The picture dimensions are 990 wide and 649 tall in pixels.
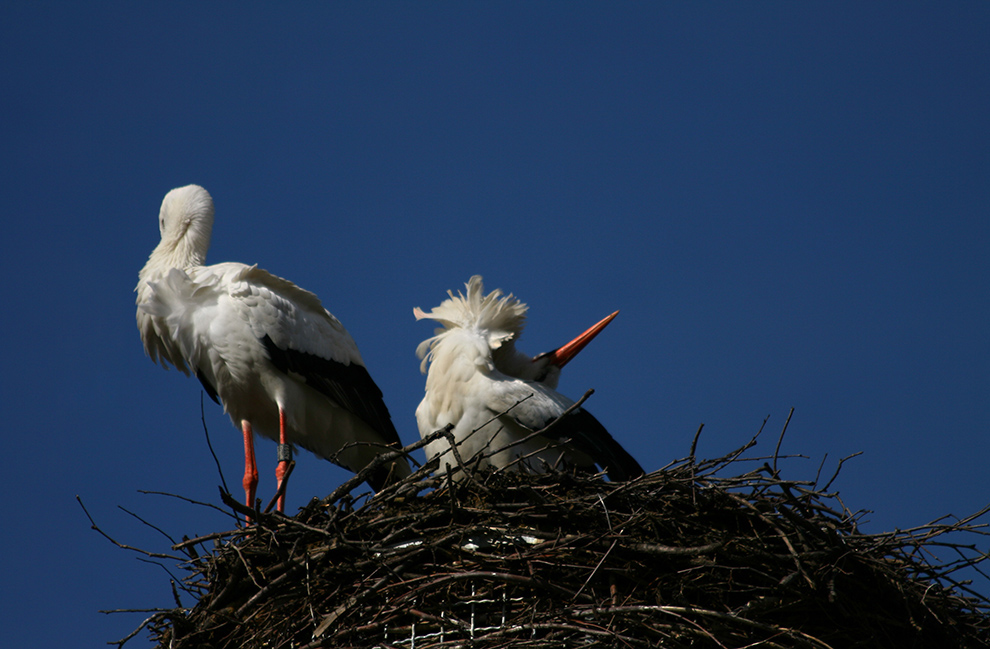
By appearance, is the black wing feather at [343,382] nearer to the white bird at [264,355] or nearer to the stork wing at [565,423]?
the white bird at [264,355]

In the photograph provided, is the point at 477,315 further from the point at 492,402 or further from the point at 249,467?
the point at 249,467

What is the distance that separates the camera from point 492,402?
173 inches

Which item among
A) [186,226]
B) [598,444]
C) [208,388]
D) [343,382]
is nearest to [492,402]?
[598,444]

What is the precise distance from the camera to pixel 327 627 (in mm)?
3062

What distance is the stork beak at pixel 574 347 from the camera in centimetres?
518

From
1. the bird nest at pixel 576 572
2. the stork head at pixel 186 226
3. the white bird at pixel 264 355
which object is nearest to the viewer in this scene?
the bird nest at pixel 576 572

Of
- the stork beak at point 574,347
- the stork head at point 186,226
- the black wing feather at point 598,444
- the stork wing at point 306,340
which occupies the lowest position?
the black wing feather at point 598,444

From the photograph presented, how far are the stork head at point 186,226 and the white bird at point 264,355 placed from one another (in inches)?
1.0

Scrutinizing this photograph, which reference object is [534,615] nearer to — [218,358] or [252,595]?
[252,595]

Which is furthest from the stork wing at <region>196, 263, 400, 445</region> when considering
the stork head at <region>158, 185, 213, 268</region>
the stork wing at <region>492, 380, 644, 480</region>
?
the stork wing at <region>492, 380, 644, 480</region>

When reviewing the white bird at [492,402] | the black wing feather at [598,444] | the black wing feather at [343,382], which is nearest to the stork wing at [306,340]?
the black wing feather at [343,382]

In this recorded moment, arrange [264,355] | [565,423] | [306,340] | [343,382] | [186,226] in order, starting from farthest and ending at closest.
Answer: [186,226] → [343,382] → [306,340] → [264,355] → [565,423]

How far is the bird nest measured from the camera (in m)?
3.03

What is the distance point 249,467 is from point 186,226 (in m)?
1.39
